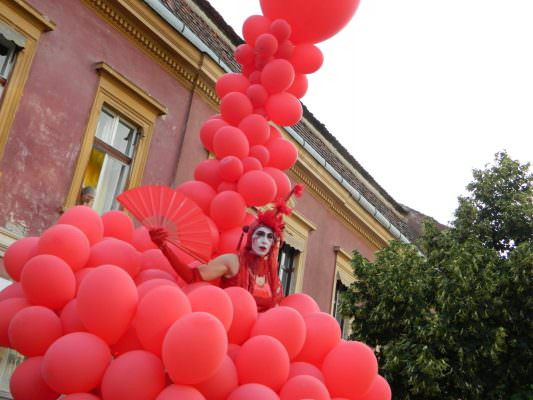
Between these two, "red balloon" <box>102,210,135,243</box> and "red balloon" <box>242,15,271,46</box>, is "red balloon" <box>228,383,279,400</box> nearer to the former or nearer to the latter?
"red balloon" <box>102,210,135,243</box>

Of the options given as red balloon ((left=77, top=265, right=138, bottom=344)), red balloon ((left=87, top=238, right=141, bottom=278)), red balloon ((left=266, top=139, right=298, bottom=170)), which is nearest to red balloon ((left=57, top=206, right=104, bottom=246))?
red balloon ((left=87, top=238, right=141, bottom=278))

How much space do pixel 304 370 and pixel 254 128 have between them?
2.18 m

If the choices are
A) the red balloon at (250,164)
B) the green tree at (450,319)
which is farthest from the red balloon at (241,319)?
the green tree at (450,319)

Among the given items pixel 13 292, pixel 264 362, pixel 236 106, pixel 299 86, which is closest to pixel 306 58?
pixel 299 86

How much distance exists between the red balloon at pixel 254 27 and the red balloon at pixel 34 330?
9.95 feet

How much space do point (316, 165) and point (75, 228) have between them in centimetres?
834

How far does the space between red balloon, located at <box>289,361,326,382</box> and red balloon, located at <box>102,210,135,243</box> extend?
173 centimetres

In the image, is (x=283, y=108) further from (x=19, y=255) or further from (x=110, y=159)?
(x=110, y=159)

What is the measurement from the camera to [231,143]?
4.94m

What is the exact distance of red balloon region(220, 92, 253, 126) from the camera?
17.0ft

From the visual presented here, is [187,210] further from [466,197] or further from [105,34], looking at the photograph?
[466,197]

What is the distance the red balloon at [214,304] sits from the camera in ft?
11.6

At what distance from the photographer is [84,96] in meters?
7.76

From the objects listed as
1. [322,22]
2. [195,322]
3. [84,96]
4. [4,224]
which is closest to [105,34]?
[84,96]
